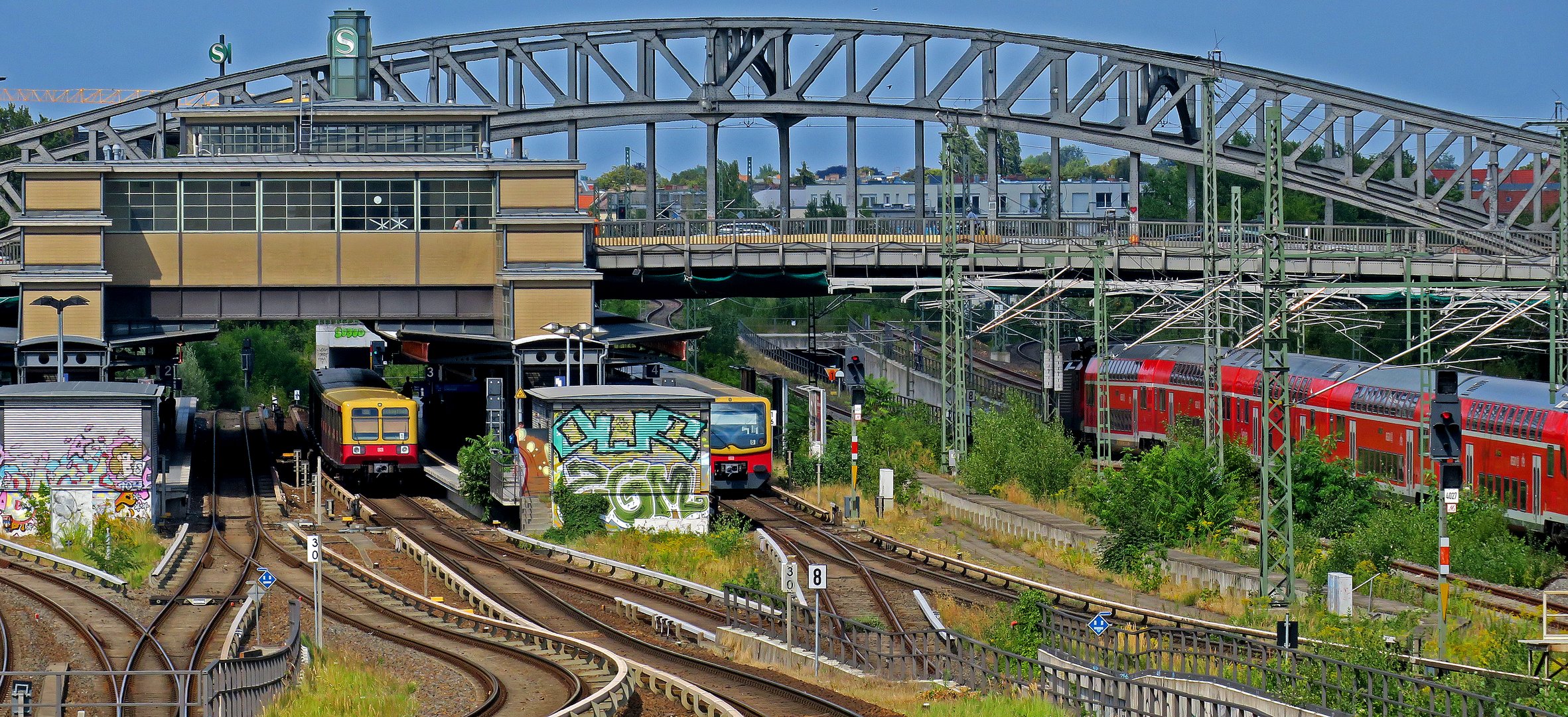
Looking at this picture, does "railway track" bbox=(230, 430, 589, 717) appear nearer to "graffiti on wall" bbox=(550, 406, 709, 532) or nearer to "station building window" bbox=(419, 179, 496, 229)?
"graffiti on wall" bbox=(550, 406, 709, 532)

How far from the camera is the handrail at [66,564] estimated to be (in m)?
33.8

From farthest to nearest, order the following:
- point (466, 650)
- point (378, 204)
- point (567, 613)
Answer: point (378, 204) < point (567, 613) < point (466, 650)

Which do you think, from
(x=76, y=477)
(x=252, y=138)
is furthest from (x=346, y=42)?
(x=76, y=477)

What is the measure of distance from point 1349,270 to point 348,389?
3239cm

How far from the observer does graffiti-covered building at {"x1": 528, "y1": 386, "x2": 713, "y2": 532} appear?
129ft

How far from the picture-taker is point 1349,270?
5978 cm

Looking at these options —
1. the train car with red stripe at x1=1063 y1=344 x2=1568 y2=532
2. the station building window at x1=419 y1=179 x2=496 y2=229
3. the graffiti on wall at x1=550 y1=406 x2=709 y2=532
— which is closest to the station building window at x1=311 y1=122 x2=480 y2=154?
the station building window at x1=419 y1=179 x2=496 y2=229

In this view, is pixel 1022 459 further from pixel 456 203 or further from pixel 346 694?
pixel 346 694

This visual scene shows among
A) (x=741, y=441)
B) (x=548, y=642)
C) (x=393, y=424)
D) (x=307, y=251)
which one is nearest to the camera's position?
(x=548, y=642)

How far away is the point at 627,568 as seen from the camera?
115 feet

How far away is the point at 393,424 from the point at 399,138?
13.7 metres

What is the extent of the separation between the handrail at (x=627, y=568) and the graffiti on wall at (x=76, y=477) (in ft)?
27.7

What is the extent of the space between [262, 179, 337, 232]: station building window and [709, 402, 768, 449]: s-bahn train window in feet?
50.2

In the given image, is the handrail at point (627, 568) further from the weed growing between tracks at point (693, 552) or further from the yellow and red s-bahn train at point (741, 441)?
the yellow and red s-bahn train at point (741, 441)
